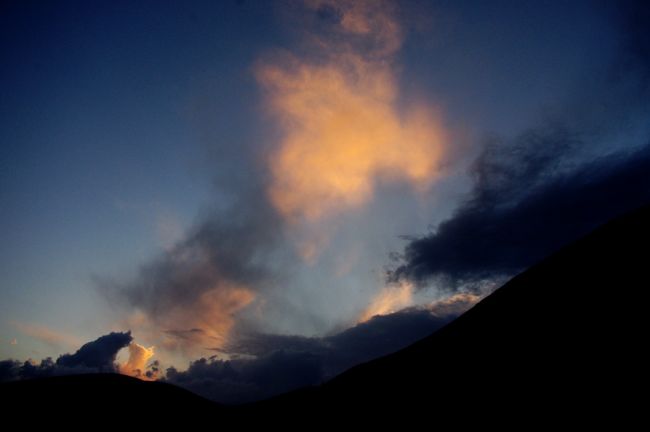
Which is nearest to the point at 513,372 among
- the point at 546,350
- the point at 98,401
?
the point at 546,350

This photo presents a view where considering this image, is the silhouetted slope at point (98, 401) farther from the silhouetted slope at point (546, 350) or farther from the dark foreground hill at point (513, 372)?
the silhouetted slope at point (546, 350)

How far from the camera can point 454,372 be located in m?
23.8

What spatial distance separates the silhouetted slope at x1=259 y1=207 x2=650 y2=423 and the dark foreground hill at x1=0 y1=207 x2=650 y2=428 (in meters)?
0.08

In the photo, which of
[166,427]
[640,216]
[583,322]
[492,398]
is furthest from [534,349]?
[166,427]

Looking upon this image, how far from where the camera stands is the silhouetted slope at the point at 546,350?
1539 centimetres

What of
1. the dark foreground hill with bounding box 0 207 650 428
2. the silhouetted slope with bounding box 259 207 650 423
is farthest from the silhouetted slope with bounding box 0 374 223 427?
the silhouetted slope with bounding box 259 207 650 423

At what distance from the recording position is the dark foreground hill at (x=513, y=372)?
15.5 metres

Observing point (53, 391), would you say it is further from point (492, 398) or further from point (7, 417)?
point (492, 398)

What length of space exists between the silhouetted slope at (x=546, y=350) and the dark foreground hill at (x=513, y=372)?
0.26 feet

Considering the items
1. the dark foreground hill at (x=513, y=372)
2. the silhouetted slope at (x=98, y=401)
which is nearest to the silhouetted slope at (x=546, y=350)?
the dark foreground hill at (x=513, y=372)

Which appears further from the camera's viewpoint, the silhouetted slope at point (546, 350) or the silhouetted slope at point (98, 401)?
the silhouetted slope at point (98, 401)

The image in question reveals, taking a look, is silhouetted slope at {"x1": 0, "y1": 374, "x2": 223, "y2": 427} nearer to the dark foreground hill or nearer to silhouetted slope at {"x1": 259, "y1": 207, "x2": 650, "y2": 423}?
the dark foreground hill

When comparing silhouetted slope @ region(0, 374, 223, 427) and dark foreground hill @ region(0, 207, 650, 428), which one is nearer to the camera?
dark foreground hill @ region(0, 207, 650, 428)

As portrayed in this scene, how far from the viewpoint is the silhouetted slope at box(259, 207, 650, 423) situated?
15.4 meters
